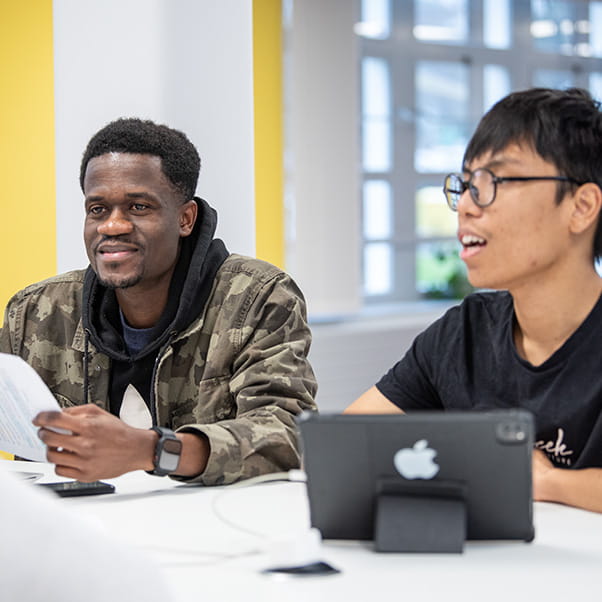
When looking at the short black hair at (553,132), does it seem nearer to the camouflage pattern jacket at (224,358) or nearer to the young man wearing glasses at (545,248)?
the young man wearing glasses at (545,248)

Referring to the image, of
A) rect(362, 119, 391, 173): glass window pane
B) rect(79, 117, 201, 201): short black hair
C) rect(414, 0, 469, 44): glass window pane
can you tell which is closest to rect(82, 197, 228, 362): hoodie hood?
rect(79, 117, 201, 201): short black hair

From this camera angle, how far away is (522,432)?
129cm

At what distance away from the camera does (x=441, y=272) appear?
552 centimetres

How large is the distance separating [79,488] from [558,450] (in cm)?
88

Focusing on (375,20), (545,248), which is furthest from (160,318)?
(375,20)

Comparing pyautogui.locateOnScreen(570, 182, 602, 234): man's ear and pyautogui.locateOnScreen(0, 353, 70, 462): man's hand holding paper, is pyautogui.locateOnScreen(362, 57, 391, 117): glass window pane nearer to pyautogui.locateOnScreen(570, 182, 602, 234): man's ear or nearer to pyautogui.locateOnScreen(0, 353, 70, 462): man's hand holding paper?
pyautogui.locateOnScreen(570, 182, 602, 234): man's ear

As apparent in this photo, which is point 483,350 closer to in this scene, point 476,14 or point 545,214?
Result: point 545,214

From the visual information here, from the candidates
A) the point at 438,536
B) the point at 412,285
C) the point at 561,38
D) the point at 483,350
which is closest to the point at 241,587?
the point at 438,536

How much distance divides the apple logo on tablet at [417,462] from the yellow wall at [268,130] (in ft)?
9.48

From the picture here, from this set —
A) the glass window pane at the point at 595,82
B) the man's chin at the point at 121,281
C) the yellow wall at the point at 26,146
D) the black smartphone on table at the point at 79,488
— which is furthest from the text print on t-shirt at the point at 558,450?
the glass window pane at the point at 595,82

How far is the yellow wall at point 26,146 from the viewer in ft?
12.1

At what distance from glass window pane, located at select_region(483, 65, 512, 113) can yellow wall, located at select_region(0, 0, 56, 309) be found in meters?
2.70

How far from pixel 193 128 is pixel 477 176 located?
129cm

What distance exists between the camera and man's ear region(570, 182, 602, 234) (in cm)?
179
